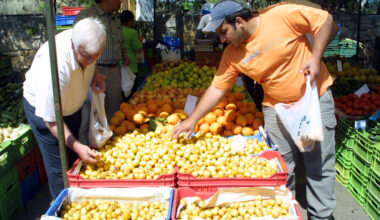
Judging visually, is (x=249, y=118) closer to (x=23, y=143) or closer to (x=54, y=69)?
(x=54, y=69)

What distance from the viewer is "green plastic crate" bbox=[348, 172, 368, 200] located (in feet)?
10.9

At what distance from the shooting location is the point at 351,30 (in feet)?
41.6

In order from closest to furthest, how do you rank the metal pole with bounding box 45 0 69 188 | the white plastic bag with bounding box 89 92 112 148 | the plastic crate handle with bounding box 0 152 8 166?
the metal pole with bounding box 45 0 69 188
the white plastic bag with bounding box 89 92 112 148
the plastic crate handle with bounding box 0 152 8 166

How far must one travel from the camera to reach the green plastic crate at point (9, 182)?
300cm

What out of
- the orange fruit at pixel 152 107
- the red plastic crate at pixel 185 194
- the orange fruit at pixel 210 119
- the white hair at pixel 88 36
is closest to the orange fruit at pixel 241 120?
the orange fruit at pixel 210 119

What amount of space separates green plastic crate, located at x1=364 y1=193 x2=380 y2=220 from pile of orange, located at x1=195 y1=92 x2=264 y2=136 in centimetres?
129

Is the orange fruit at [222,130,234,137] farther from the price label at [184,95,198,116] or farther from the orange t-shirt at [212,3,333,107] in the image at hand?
the orange t-shirt at [212,3,333,107]

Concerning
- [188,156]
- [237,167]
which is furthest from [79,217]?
[237,167]

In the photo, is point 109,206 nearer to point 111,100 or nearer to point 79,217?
point 79,217

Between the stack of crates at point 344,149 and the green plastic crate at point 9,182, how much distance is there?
11.9ft

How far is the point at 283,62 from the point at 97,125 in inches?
59.9

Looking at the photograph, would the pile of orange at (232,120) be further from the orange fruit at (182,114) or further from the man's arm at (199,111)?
the man's arm at (199,111)

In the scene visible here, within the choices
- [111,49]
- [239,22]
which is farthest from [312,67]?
[111,49]

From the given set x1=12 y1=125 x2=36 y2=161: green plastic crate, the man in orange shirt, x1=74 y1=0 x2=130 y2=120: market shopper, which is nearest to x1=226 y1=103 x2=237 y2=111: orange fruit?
the man in orange shirt
